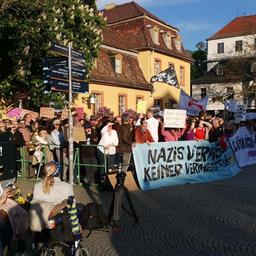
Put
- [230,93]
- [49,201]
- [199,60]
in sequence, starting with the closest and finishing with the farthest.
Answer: [49,201], [230,93], [199,60]

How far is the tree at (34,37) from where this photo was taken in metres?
18.9

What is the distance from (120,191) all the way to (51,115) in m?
8.23

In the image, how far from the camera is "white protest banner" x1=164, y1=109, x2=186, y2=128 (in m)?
14.4

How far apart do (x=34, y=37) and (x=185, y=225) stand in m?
12.7

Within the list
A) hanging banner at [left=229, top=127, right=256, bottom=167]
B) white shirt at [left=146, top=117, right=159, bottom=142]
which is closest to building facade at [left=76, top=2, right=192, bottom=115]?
hanging banner at [left=229, top=127, right=256, bottom=167]

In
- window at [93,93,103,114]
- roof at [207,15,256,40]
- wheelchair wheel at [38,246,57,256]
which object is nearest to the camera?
wheelchair wheel at [38,246,57,256]

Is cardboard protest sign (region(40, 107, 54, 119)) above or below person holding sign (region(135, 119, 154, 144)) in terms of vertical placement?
above

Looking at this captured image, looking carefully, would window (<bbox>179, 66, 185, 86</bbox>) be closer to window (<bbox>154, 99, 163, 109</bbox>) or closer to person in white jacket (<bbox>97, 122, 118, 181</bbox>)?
window (<bbox>154, 99, 163, 109</bbox>)

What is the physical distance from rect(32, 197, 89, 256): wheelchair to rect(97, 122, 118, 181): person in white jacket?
5.84m

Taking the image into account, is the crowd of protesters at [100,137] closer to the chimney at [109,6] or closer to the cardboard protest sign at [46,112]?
the cardboard protest sign at [46,112]

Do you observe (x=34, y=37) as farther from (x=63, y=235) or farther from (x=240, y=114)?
(x=63, y=235)

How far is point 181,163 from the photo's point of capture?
13.7 metres

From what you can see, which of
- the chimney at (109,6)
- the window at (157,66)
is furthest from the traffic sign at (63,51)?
the chimney at (109,6)

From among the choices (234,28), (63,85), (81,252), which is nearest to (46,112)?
(63,85)
